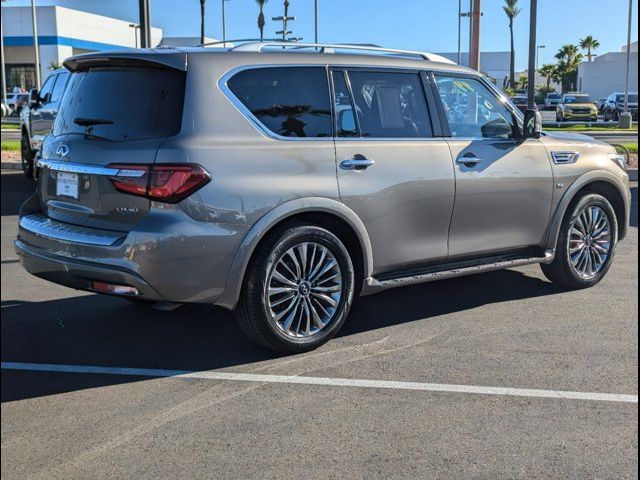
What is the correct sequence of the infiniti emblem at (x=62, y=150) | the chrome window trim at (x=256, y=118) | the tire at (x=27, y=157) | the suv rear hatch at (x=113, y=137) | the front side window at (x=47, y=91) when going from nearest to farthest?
the suv rear hatch at (x=113, y=137)
the chrome window trim at (x=256, y=118)
the infiniti emblem at (x=62, y=150)
the front side window at (x=47, y=91)
the tire at (x=27, y=157)

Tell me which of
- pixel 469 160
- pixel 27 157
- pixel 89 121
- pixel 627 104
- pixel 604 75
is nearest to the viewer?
pixel 89 121

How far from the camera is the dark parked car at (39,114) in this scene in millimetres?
13789

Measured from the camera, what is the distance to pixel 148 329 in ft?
18.1

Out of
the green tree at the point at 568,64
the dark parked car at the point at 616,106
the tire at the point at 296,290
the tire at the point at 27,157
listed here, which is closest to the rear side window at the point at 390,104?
the tire at the point at 296,290

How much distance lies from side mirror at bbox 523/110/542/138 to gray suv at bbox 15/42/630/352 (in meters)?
0.01

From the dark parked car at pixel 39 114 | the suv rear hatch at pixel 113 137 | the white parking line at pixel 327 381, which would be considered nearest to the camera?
the white parking line at pixel 327 381

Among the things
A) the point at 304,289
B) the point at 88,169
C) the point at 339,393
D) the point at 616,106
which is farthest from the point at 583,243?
the point at 616,106

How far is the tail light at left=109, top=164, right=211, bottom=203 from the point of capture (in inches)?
171

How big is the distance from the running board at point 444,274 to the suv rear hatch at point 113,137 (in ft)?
5.47

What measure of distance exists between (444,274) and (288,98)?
1.72 m

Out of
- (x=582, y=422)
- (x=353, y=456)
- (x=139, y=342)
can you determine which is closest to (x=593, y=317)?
(x=582, y=422)

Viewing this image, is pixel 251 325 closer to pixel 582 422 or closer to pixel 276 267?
pixel 276 267

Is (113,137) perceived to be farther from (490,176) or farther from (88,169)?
(490,176)

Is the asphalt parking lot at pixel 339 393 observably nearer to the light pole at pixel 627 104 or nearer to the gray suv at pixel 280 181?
the gray suv at pixel 280 181
